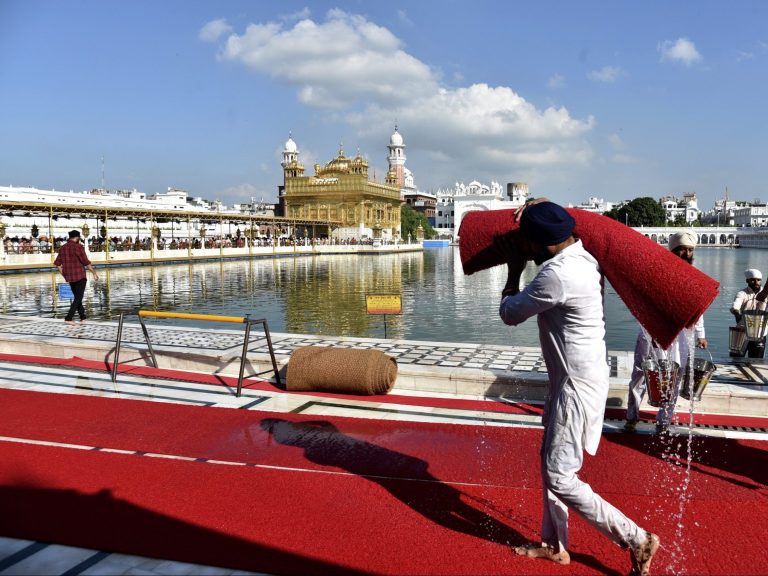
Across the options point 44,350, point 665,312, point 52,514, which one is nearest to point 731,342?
point 665,312

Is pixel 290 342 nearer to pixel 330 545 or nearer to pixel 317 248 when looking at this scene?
pixel 330 545

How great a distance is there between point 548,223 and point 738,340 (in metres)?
5.44

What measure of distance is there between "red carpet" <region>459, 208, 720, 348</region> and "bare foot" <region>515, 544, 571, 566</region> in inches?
47.4

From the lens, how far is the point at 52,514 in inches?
134

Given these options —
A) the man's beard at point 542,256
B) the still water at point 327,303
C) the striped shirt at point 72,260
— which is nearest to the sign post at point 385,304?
the still water at point 327,303

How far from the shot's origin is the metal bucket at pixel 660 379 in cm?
454

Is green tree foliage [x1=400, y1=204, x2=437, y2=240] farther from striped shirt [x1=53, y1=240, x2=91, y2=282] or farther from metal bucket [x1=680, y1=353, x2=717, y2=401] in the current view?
metal bucket [x1=680, y1=353, x2=717, y2=401]

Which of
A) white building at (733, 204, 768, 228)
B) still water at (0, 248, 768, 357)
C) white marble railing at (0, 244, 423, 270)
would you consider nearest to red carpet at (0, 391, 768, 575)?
still water at (0, 248, 768, 357)

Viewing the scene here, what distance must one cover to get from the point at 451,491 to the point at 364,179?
73.1 metres

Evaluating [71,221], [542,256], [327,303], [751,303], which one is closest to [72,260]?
[327,303]

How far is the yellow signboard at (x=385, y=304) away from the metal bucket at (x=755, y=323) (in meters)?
4.57

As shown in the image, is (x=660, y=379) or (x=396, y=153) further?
(x=396, y=153)

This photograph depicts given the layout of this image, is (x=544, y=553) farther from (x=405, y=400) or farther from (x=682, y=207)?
(x=682, y=207)

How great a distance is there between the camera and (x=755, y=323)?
652 cm
